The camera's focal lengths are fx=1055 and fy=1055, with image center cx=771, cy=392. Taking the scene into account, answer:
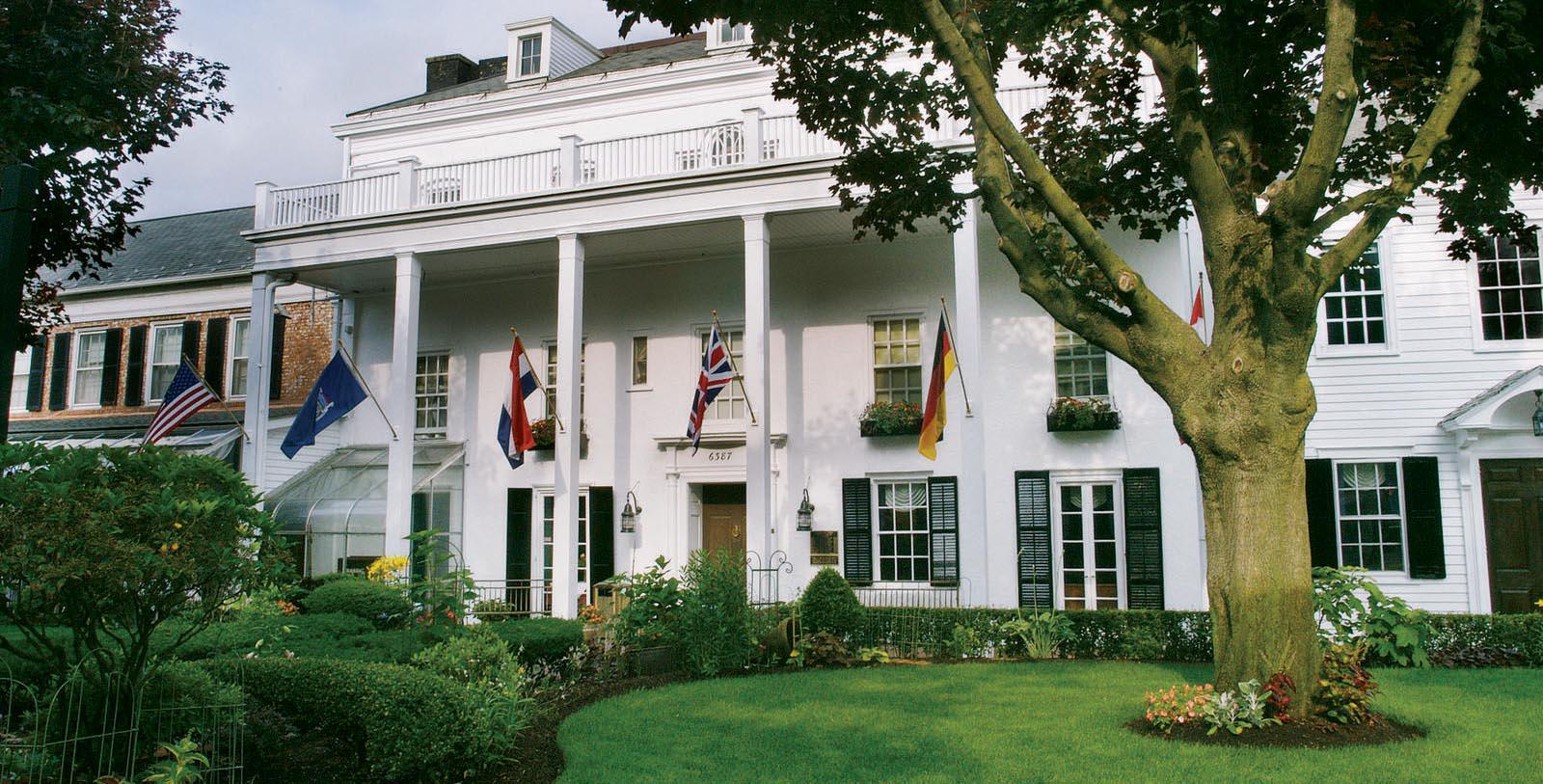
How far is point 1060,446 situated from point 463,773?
1144 cm

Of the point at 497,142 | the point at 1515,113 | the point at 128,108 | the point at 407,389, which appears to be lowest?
the point at 407,389

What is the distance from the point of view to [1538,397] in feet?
46.9

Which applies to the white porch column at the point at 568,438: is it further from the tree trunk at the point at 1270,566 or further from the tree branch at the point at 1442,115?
the tree branch at the point at 1442,115

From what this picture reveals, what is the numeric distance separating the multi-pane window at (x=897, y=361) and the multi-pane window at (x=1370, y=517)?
6.46m

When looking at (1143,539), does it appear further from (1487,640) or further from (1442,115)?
(1442,115)

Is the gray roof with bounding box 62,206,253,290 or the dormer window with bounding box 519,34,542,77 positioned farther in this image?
the gray roof with bounding box 62,206,253,290

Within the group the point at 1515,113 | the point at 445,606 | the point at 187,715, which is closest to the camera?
the point at 187,715

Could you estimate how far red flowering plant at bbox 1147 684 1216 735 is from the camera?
7988 millimetres

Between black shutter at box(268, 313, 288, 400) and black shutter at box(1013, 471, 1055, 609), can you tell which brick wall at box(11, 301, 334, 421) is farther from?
black shutter at box(1013, 471, 1055, 609)

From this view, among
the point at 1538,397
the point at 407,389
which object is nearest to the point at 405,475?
the point at 407,389

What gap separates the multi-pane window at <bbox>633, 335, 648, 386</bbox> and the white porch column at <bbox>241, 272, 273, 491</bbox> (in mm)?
6513

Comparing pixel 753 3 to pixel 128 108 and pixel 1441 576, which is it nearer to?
pixel 128 108

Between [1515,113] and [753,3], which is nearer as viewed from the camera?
[753,3]

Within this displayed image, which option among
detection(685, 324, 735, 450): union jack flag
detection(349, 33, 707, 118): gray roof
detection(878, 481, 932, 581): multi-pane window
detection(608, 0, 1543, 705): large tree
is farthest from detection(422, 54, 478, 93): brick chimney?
detection(608, 0, 1543, 705): large tree
